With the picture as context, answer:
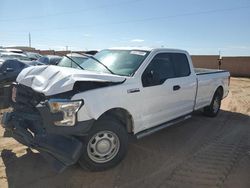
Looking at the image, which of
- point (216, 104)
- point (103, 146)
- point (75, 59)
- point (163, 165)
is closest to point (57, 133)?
point (103, 146)

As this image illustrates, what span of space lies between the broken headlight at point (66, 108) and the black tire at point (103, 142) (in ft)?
1.30

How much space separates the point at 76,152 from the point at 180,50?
12.1 ft

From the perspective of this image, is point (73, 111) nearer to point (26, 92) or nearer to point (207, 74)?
point (26, 92)

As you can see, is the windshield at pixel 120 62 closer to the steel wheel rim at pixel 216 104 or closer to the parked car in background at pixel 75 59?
the parked car in background at pixel 75 59

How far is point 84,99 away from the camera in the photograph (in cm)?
391

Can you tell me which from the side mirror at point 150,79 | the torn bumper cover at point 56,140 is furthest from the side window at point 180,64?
the torn bumper cover at point 56,140

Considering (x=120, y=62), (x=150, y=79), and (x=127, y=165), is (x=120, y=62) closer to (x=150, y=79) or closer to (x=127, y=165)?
(x=150, y=79)

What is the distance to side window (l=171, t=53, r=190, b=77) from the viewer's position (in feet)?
20.0

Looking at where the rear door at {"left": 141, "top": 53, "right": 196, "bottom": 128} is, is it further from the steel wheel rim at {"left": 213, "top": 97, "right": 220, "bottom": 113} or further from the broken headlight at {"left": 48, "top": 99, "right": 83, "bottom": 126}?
the steel wheel rim at {"left": 213, "top": 97, "right": 220, "bottom": 113}

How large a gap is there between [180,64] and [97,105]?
9.33 ft

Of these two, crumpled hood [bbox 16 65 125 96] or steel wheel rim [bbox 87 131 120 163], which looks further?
steel wheel rim [bbox 87 131 120 163]

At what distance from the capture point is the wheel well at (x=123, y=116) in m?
4.48

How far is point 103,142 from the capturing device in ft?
14.1

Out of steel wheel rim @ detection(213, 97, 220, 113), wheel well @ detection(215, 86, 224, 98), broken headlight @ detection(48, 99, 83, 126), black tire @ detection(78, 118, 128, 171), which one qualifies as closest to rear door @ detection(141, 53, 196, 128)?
black tire @ detection(78, 118, 128, 171)
